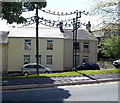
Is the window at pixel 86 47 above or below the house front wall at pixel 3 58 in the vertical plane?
above

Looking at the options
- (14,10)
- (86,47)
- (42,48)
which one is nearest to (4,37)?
(42,48)

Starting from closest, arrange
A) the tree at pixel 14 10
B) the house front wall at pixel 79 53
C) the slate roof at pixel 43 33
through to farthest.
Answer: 1. the tree at pixel 14 10
2. the slate roof at pixel 43 33
3. the house front wall at pixel 79 53

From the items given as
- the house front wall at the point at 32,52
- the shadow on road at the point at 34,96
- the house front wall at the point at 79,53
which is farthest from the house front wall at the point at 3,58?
the shadow on road at the point at 34,96

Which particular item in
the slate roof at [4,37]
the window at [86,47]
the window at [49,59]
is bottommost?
the window at [49,59]

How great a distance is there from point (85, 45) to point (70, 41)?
325cm

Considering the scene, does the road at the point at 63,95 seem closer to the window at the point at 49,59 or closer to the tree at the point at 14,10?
the tree at the point at 14,10

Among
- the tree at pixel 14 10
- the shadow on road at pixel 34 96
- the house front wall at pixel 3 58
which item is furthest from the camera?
the house front wall at pixel 3 58

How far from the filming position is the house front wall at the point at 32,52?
3216 cm

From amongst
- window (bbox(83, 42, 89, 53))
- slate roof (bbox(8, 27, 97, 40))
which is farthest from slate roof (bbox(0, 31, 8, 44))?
window (bbox(83, 42, 89, 53))

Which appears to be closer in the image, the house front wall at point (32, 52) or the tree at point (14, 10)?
the tree at point (14, 10)

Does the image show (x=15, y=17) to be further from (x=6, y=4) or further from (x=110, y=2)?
(x=110, y=2)

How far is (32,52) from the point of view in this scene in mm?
32719

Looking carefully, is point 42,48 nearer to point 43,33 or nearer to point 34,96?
point 43,33

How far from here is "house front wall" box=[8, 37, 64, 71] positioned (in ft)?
105
